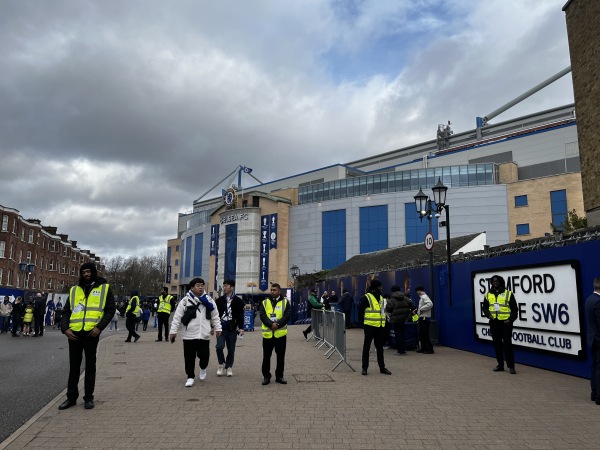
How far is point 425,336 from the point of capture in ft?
41.0

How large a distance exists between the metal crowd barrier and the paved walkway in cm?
65

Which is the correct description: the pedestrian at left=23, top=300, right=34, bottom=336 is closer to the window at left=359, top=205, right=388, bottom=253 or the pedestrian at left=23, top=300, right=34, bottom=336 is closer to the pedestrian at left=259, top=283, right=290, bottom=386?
the pedestrian at left=259, top=283, right=290, bottom=386

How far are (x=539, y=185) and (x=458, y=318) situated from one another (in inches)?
1826

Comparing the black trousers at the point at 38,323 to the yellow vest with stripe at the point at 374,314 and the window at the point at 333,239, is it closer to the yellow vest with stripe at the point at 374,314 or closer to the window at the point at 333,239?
the yellow vest with stripe at the point at 374,314

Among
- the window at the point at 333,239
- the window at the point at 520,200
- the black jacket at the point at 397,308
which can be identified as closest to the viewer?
the black jacket at the point at 397,308

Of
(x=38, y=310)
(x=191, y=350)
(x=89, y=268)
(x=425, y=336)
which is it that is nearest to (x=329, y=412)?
(x=191, y=350)

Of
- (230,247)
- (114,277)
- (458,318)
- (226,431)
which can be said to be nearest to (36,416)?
(226,431)

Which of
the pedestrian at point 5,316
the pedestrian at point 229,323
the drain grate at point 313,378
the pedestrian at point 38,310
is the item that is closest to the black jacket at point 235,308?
the pedestrian at point 229,323

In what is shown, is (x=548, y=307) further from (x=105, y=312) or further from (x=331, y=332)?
(x=105, y=312)

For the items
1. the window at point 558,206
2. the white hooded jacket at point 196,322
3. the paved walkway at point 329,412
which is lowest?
the paved walkway at point 329,412

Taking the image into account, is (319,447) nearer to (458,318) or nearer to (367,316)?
(367,316)

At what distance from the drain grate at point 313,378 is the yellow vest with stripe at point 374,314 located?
1.27 meters

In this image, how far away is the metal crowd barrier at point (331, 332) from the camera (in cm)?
1009

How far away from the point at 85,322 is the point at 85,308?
188 mm
